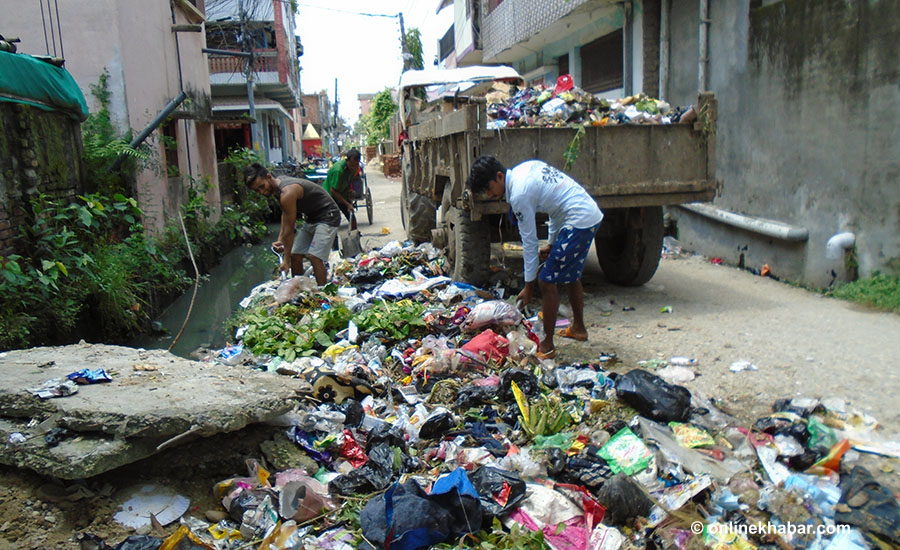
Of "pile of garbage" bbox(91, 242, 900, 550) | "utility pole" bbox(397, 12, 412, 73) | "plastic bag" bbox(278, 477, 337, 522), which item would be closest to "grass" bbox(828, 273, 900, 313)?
"pile of garbage" bbox(91, 242, 900, 550)

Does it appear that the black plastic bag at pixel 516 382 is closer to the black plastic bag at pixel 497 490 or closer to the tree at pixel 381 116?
the black plastic bag at pixel 497 490

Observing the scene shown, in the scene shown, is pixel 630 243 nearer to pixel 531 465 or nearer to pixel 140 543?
pixel 531 465

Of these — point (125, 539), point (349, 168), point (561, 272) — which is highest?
point (349, 168)

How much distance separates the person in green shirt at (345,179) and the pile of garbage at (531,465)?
5.05 metres

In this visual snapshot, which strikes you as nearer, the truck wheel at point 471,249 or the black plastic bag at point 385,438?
the black plastic bag at point 385,438

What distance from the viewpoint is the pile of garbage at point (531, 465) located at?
2758 millimetres

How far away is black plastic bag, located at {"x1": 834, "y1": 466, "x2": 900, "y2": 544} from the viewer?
263 centimetres

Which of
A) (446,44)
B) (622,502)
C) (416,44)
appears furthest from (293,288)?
(416,44)

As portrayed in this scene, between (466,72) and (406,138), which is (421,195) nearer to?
(406,138)

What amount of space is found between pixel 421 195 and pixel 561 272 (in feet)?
14.4

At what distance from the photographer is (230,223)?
12.4m

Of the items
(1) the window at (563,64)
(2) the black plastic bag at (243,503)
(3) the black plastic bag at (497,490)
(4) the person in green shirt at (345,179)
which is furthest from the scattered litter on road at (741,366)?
(1) the window at (563,64)

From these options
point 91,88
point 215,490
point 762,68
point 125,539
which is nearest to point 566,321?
point 215,490

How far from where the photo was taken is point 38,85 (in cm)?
639
